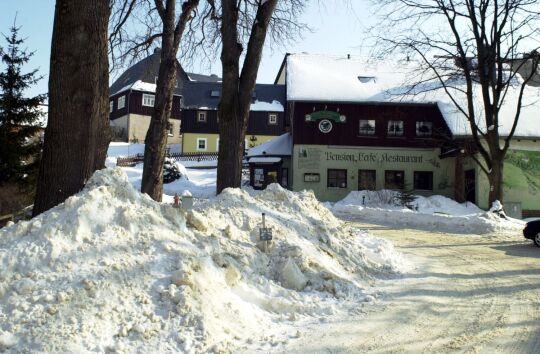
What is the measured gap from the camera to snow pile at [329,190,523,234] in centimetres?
1956

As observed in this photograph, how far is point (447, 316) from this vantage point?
6.35 meters

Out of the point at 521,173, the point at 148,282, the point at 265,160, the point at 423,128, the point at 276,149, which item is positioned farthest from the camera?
the point at 276,149

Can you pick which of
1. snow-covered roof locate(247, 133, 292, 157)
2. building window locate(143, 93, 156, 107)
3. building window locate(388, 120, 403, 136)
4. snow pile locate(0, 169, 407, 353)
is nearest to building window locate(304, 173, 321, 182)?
snow-covered roof locate(247, 133, 292, 157)

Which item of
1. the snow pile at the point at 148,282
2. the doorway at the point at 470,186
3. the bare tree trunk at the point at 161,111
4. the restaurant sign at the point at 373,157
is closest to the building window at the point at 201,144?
the restaurant sign at the point at 373,157

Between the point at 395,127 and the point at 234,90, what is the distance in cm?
2481

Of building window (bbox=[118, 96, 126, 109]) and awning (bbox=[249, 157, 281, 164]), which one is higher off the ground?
building window (bbox=[118, 96, 126, 109])

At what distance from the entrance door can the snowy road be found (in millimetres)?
19708

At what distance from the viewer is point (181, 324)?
491cm

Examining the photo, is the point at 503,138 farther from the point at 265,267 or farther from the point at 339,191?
the point at 265,267

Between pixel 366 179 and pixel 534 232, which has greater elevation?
pixel 366 179


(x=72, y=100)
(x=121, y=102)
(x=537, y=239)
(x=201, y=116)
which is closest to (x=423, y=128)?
(x=537, y=239)

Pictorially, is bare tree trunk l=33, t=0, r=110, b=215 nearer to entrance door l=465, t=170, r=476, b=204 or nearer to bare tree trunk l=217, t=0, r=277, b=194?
bare tree trunk l=217, t=0, r=277, b=194

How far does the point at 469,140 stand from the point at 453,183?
5274mm

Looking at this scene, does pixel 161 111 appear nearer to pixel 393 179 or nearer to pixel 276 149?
pixel 393 179
